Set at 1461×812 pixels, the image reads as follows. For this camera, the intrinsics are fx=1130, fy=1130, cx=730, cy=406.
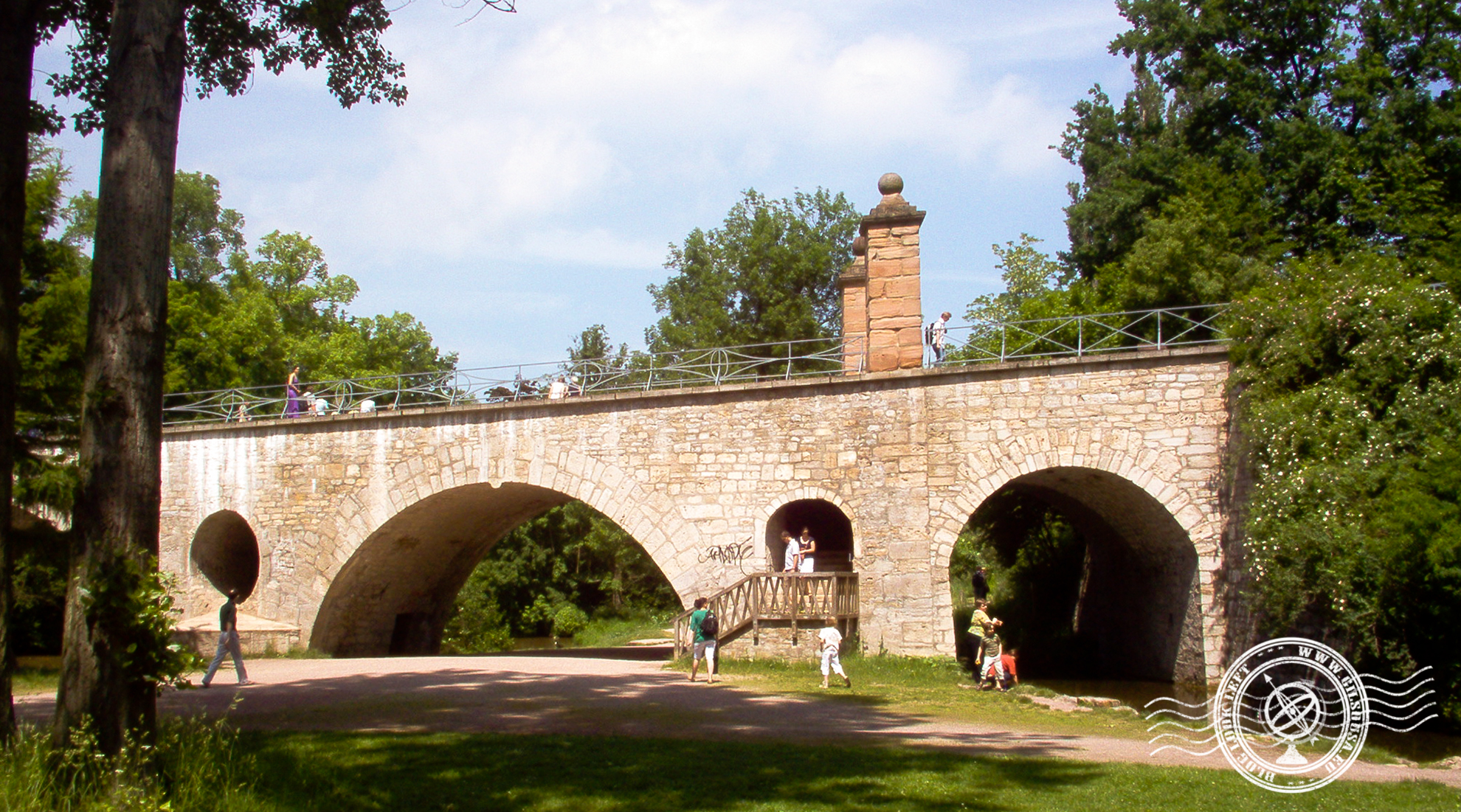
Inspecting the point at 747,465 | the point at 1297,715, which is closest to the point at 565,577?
the point at 747,465

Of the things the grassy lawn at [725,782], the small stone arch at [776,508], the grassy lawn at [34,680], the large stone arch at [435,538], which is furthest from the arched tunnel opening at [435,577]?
the grassy lawn at [725,782]

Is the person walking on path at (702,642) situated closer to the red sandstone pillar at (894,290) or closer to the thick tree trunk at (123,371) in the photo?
the red sandstone pillar at (894,290)

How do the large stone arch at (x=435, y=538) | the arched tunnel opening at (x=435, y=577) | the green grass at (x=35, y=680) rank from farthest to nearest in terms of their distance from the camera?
the arched tunnel opening at (x=435, y=577)
the large stone arch at (x=435, y=538)
the green grass at (x=35, y=680)

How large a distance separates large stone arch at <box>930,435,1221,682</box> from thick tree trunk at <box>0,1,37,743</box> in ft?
36.1

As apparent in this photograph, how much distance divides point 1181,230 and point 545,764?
17.7 m

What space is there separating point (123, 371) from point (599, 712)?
17.5 ft

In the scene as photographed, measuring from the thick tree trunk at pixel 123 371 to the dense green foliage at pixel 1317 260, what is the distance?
35.4 ft

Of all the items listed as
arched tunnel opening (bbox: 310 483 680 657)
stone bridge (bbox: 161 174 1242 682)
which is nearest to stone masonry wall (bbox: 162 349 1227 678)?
stone bridge (bbox: 161 174 1242 682)

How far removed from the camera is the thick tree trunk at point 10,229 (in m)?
6.61

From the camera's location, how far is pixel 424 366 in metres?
41.9

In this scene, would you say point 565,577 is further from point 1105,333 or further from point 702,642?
point 702,642

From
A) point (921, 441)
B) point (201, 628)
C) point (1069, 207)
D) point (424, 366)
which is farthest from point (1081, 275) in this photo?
point (424, 366)

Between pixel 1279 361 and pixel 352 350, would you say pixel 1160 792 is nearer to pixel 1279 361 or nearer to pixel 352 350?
pixel 1279 361
